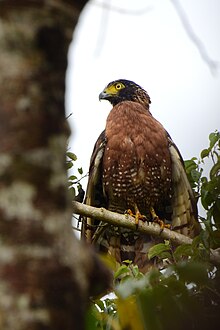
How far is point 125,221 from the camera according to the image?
5.20 m

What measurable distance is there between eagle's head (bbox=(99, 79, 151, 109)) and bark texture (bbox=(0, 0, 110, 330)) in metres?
6.41

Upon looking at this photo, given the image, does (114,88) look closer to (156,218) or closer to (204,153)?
(156,218)

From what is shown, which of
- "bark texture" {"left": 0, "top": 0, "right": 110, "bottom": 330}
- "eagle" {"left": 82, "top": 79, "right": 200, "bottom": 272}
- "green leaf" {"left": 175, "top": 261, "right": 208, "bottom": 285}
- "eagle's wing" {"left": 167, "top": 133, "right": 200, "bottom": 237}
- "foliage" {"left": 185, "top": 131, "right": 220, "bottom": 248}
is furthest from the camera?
"eagle" {"left": 82, "top": 79, "right": 200, "bottom": 272}

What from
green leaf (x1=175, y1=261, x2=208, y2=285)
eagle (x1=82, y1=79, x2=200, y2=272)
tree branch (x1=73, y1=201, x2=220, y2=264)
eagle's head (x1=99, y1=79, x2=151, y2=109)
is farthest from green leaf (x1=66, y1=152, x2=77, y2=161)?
green leaf (x1=175, y1=261, x2=208, y2=285)

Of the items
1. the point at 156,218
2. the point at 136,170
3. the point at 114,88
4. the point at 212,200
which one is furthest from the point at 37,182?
the point at 114,88

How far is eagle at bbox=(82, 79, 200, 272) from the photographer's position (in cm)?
638

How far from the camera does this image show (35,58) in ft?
3.75

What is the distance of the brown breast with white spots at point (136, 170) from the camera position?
639cm

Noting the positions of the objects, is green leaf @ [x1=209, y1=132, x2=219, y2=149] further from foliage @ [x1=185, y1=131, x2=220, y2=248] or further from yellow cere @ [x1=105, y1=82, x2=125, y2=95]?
yellow cere @ [x1=105, y1=82, x2=125, y2=95]

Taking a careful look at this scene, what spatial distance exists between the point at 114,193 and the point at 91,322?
5.02 meters

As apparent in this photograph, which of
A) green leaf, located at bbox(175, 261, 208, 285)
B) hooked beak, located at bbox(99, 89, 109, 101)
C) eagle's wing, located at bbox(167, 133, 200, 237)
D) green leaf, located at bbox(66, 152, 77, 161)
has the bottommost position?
green leaf, located at bbox(175, 261, 208, 285)

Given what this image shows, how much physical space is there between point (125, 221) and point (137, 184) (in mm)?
1236

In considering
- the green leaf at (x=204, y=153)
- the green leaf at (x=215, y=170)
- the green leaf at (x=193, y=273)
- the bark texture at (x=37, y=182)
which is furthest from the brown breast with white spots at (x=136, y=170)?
the bark texture at (x=37, y=182)

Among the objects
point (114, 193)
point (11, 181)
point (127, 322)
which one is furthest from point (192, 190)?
point (11, 181)
